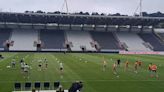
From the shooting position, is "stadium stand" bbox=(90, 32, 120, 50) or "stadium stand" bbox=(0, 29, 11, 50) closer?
"stadium stand" bbox=(0, 29, 11, 50)

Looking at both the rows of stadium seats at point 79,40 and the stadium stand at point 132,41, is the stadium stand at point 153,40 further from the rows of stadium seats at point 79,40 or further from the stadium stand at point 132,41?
the stadium stand at point 132,41

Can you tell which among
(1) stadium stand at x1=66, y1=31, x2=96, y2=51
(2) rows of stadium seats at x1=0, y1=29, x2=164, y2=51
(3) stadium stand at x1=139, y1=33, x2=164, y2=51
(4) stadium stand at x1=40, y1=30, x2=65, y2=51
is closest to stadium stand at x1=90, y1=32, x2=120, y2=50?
(2) rows of stadium seats at x1=0, y1=29, x2=164, y2=51

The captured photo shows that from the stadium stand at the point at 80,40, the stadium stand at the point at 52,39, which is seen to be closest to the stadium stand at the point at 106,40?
the stadium stand at the point at 80,40

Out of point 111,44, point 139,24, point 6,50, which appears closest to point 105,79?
point 6,50

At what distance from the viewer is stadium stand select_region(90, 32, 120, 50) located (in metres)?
124

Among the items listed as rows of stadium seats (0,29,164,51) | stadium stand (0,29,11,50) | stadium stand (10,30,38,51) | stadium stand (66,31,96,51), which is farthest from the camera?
stadium stand (66,31,96,51)

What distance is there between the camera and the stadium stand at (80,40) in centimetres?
12043

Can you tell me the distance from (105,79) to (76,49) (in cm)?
7765

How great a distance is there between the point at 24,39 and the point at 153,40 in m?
43.2

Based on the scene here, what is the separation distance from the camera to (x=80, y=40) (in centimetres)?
12575

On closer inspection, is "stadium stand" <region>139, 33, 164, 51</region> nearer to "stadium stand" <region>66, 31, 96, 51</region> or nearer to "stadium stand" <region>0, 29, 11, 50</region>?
"stadium stand" <region>66, 31, 96, 51</region>

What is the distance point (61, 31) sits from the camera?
435ft

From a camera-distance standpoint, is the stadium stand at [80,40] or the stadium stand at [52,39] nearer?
the stadium stand at [52,39]

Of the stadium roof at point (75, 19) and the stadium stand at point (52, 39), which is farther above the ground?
the stadium roof at point (75, 19)
